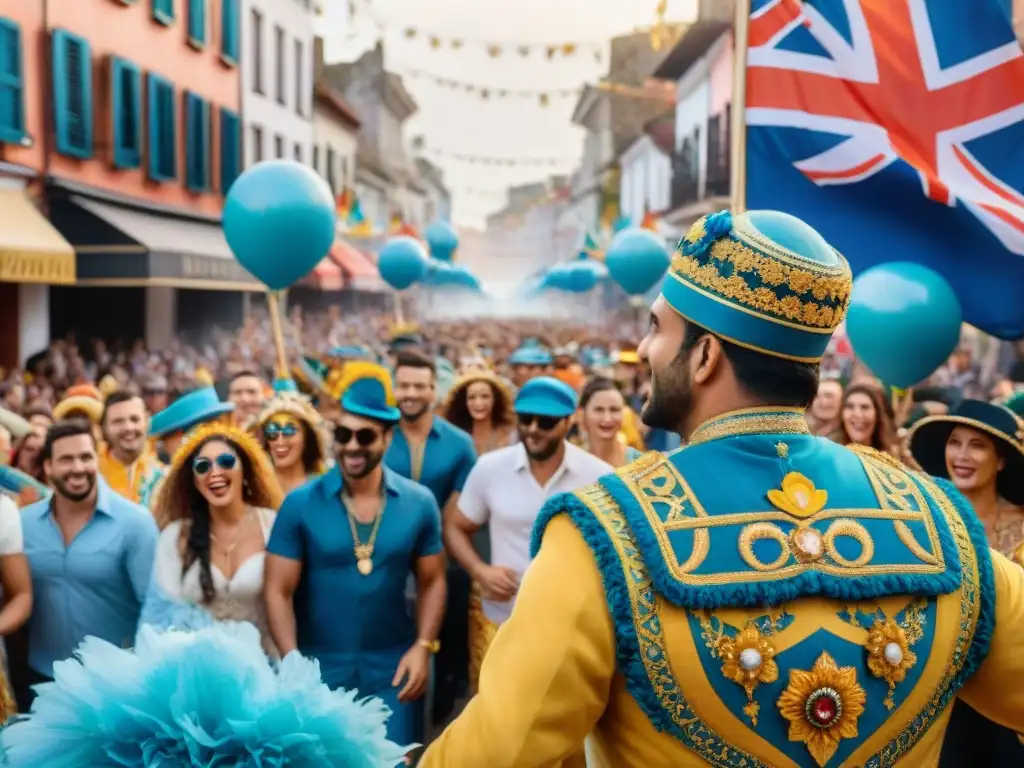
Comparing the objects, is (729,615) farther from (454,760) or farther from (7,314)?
(7,314)

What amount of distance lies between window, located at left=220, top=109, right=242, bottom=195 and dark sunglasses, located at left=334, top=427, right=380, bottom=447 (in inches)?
722

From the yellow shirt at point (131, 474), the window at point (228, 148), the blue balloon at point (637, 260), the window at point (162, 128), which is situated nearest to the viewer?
the yellow shirt at point (131, 474)

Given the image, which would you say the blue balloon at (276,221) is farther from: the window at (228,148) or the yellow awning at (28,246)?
the window at (228,148)

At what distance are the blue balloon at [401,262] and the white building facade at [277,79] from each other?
27.6 feet

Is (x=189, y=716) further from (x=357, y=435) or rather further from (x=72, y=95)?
(x=72, y=95)

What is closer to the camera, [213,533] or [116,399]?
[213,533]

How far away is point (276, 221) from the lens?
23.9 ft

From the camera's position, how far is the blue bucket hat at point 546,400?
478 cm

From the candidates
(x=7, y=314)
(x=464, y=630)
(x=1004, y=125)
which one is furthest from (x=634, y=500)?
(x=7, y=314)

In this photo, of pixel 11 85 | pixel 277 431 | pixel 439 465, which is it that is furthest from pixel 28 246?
pixel 439 465

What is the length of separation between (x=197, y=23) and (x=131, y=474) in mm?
16114

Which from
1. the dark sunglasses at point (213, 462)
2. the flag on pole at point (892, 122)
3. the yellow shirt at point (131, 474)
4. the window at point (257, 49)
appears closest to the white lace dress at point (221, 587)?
the dark sunglasses at point (213, 462)

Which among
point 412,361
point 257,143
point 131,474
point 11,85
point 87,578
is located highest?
point 257,143

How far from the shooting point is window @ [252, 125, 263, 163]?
23750 mm
